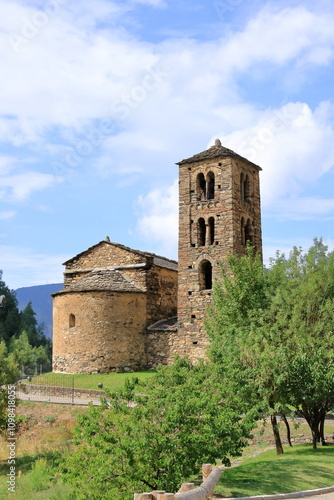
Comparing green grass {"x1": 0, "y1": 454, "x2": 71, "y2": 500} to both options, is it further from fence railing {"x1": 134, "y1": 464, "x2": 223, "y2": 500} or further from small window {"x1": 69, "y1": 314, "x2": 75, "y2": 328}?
small window {"x1": 69, "y1": 314, "x2": 75, "y2": 328}

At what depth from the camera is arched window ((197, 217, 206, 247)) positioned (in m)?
35.5

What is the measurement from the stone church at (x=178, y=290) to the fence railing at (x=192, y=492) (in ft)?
70.7

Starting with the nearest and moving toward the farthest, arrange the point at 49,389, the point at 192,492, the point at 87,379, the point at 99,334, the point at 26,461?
the point at 192,492, the point at 26,461, the point at 49,389, the point at 87,379, the point at 99,334

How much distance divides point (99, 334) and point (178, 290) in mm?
5599

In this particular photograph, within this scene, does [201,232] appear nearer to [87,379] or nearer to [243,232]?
[243,232]

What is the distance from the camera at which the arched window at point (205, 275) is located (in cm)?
3506

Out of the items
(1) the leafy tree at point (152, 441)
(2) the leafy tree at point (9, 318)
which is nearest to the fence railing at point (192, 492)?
(1) the leafy tree at point (152, 441)

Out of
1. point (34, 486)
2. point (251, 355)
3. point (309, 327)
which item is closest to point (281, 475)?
point (251, 355)

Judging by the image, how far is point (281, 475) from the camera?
15016 mm

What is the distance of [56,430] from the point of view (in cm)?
2508

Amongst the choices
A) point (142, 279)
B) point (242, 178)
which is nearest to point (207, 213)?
point (242, 178)

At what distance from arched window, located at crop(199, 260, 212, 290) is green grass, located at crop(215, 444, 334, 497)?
1754cm

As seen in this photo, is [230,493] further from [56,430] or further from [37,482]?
[56,430]

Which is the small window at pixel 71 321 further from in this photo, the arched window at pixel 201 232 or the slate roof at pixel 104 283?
the arched window at pixel 201 232
